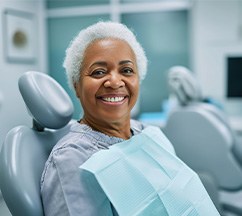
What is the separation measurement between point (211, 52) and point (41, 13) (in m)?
1.93

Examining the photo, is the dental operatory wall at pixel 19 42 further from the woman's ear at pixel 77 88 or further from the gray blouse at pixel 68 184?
the gray blouse at pixel 68 184

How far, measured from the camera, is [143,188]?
99cm

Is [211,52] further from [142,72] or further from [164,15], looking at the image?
[142,72]

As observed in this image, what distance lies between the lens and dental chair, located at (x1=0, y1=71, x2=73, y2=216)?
0.93 metres

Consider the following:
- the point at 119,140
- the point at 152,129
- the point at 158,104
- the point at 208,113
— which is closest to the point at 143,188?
the point at 119,140

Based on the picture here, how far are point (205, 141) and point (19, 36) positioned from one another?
2240 millimetres

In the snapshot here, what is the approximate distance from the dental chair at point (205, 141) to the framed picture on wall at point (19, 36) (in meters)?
1.75

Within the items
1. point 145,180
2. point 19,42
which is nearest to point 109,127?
point 145,180

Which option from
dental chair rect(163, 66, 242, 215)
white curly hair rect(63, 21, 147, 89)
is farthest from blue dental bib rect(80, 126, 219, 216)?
dental chair rect(163, 66, 242, 215)

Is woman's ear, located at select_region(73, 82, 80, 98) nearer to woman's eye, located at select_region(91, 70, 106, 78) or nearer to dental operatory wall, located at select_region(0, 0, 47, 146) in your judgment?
woman's eye, located at select_region(91, 70, 106, 78)

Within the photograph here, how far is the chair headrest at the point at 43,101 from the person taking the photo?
3.49ft

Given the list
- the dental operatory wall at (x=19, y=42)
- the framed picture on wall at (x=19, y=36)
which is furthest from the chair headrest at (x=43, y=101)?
the framed picture on wall at (x=19, y=36)

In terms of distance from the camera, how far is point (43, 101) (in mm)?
1061

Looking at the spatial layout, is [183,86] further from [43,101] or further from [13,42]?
[13,42]
